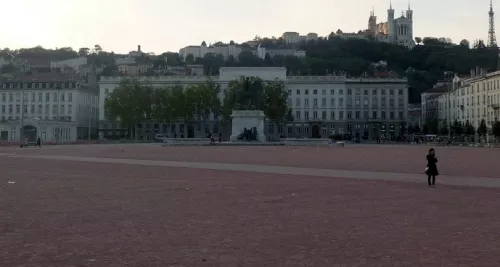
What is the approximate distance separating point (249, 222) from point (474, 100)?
111158 mm

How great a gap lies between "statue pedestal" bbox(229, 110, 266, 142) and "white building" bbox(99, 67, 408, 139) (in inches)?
2041

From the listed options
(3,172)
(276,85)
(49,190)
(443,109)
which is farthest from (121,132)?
(49,190)

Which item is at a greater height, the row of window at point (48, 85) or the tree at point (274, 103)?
the row of window at point (48, 85)

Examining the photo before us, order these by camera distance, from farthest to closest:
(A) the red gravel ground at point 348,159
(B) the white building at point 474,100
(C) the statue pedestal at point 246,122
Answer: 1. (B) the white building at point 474,100
2. (C) the statue pedestal at point 246,122
3. (A) the red gravel ground at point 348,159

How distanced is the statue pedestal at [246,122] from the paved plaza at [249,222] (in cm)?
6068

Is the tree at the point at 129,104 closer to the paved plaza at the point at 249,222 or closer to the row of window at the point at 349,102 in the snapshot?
the row of window at the point at 349,102

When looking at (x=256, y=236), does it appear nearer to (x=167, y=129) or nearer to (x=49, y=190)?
(x=49, y=190)

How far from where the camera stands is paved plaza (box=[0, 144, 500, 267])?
10.2 m

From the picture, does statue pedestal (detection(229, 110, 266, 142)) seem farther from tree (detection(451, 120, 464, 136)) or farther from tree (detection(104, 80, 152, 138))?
tree (detection(451, 120, 464, 136))

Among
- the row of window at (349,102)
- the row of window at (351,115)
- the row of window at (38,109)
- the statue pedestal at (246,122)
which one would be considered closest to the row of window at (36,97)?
the row of window at (38,109)

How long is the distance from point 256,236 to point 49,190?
1117 centimetres

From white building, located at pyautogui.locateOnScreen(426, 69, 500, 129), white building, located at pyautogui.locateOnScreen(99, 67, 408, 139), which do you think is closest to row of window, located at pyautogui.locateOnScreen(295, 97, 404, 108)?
white building, located at pyautogui.locateOnScreen(99, 67, 408, 139)

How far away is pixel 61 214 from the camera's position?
49.5 feet

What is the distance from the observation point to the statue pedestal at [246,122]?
281 ft
